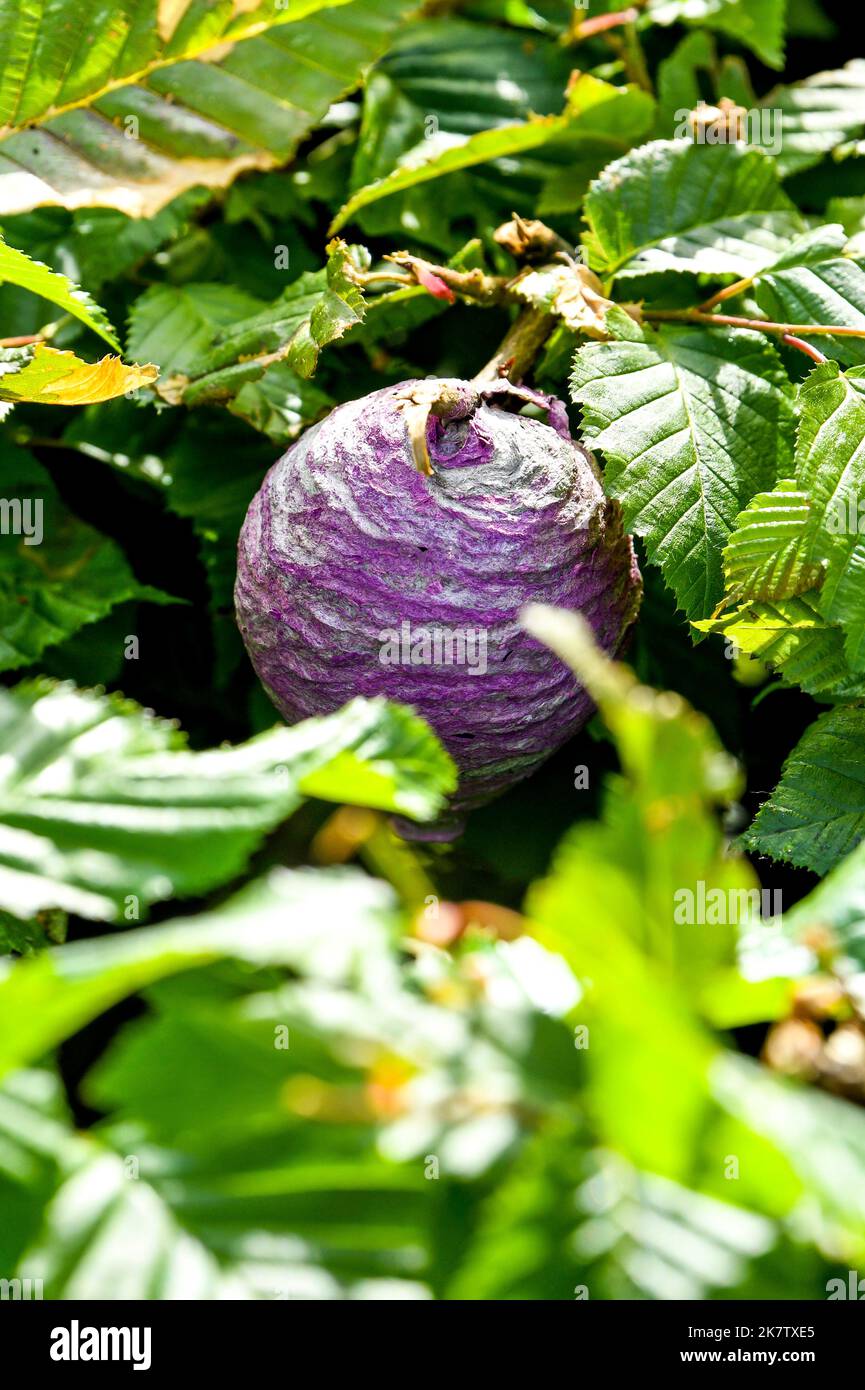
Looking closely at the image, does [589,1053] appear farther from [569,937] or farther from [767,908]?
[767,908]

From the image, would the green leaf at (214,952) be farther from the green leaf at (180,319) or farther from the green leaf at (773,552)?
the green leaf at (180,319)

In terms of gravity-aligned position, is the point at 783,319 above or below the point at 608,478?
above

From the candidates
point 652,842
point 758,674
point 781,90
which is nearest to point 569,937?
point 652,842

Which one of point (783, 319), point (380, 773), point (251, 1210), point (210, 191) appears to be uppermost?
point (210, 191)

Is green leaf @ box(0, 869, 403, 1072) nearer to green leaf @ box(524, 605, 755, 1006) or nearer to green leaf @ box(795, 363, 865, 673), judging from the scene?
green leaf @ box(524, 605, 755, 1006)

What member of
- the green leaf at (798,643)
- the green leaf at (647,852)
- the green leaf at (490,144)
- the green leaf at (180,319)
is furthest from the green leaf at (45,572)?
the green leaf at (647,852)

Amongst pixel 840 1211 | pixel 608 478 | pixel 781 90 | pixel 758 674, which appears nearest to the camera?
pixel 840 1211

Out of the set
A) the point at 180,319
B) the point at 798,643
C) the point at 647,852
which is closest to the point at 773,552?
the point at 798,643

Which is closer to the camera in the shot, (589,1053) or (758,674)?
(589,1053)
